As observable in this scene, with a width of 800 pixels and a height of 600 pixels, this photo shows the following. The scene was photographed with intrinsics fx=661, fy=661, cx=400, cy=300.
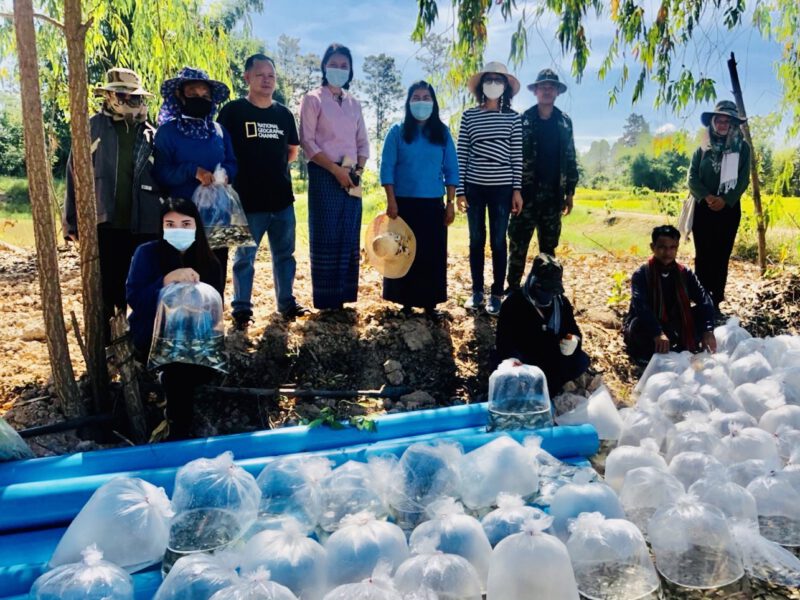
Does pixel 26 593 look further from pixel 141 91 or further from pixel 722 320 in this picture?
pixel 722 320

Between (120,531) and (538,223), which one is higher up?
(538,223)

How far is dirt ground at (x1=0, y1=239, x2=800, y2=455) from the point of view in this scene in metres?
3.82

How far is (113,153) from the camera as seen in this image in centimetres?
377

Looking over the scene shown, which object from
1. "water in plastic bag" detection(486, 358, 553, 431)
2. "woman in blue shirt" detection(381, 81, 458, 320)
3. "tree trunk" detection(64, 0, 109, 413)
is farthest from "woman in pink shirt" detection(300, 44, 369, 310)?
"water in plastic bag" detection(486, 358, 553, 431)

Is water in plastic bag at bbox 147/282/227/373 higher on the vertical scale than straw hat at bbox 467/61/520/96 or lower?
lower

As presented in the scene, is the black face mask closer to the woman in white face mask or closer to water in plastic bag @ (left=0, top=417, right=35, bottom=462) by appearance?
the woman in white face mask

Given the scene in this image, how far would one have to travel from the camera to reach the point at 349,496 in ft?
8.56

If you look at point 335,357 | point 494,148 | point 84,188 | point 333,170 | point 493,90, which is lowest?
point 335,357

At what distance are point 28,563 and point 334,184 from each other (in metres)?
2.88

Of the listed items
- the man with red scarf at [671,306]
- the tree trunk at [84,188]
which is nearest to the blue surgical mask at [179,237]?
the tree trunk at [84,188]

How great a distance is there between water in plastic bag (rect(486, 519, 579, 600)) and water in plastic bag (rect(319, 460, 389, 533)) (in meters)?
0.62

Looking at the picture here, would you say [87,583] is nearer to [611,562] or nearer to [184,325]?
[184,325]

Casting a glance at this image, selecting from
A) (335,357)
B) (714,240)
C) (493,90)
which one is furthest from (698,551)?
(714,240)

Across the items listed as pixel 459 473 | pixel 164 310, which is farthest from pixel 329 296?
pixel 459 473
